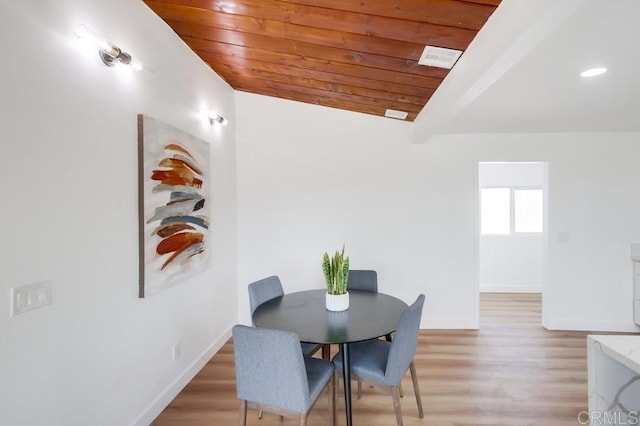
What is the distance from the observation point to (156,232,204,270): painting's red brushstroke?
2202mm

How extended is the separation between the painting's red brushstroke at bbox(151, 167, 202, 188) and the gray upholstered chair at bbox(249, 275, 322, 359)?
91cm

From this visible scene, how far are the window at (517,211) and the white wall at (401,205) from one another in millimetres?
1789

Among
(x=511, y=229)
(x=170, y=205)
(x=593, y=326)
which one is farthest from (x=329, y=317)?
(x=511, y=229)

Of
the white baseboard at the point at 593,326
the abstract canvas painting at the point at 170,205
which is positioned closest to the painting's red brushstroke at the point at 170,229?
the abstract canvas painting at the point at 170,205

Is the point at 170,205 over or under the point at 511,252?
over

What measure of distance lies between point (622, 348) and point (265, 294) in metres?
1.99

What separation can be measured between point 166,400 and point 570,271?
413 cm

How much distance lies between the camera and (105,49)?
169cm

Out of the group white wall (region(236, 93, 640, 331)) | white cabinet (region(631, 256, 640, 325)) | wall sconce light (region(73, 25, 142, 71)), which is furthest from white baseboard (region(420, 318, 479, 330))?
wall sconce light (region(73, 25, 142, 71))

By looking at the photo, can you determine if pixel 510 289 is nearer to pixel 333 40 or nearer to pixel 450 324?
pixel 450 324

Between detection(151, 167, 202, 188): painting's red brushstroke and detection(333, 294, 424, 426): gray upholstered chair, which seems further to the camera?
detection(151, 167, 202, 188): painting's red brushstroke

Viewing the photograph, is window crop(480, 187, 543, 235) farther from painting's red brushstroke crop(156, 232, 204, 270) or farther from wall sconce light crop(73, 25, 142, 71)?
wall sconce light crop(73, 25, 142, 71)

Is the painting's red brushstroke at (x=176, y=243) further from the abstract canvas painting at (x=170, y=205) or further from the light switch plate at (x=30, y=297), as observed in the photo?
the light switch plate at (x=30, y=297)

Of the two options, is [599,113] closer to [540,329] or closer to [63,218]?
[540,329]
